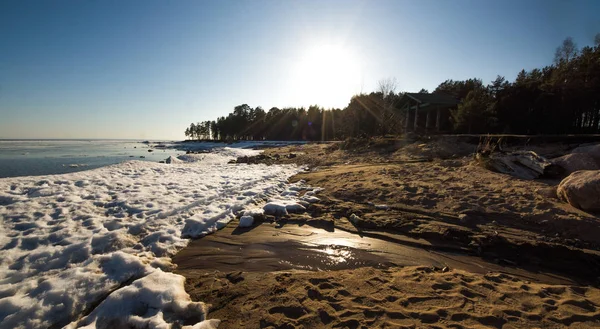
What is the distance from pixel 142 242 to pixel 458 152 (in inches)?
555

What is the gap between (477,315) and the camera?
2.19 meters

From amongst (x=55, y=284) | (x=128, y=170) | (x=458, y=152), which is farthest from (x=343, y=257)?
(x=458, y=152)

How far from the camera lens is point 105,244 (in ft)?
12.0

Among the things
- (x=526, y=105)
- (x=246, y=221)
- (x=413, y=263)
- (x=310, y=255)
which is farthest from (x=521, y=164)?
(x=526, y=105)

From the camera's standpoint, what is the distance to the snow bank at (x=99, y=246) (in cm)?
231

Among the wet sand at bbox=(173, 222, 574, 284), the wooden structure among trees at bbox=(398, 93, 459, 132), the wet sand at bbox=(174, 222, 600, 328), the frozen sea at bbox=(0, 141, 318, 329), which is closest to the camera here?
the wet sand at bbox=(174, 222, 600, 328)

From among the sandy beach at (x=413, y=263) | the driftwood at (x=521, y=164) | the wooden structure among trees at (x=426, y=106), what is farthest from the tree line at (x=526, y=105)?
the sandy beach at (x=413, y=263)

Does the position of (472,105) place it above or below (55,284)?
above

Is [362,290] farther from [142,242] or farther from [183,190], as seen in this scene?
[183,190]

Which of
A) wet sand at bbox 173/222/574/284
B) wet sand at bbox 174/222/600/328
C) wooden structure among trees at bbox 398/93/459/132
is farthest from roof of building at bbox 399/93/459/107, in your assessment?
wet sand at bbox 174/222/600/328

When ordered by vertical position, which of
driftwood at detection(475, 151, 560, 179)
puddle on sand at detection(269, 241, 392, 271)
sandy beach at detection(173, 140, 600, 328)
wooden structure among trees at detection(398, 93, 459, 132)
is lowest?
puddle on sand at detection(269, 241, 392, 271)

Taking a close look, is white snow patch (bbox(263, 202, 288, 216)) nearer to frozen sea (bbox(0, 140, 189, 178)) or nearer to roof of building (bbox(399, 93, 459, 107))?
frozen sea (bbox(0, 140, 189, 178))

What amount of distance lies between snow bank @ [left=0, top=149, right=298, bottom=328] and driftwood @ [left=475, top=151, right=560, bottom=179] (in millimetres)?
7167

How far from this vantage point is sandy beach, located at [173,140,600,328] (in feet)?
7.38
